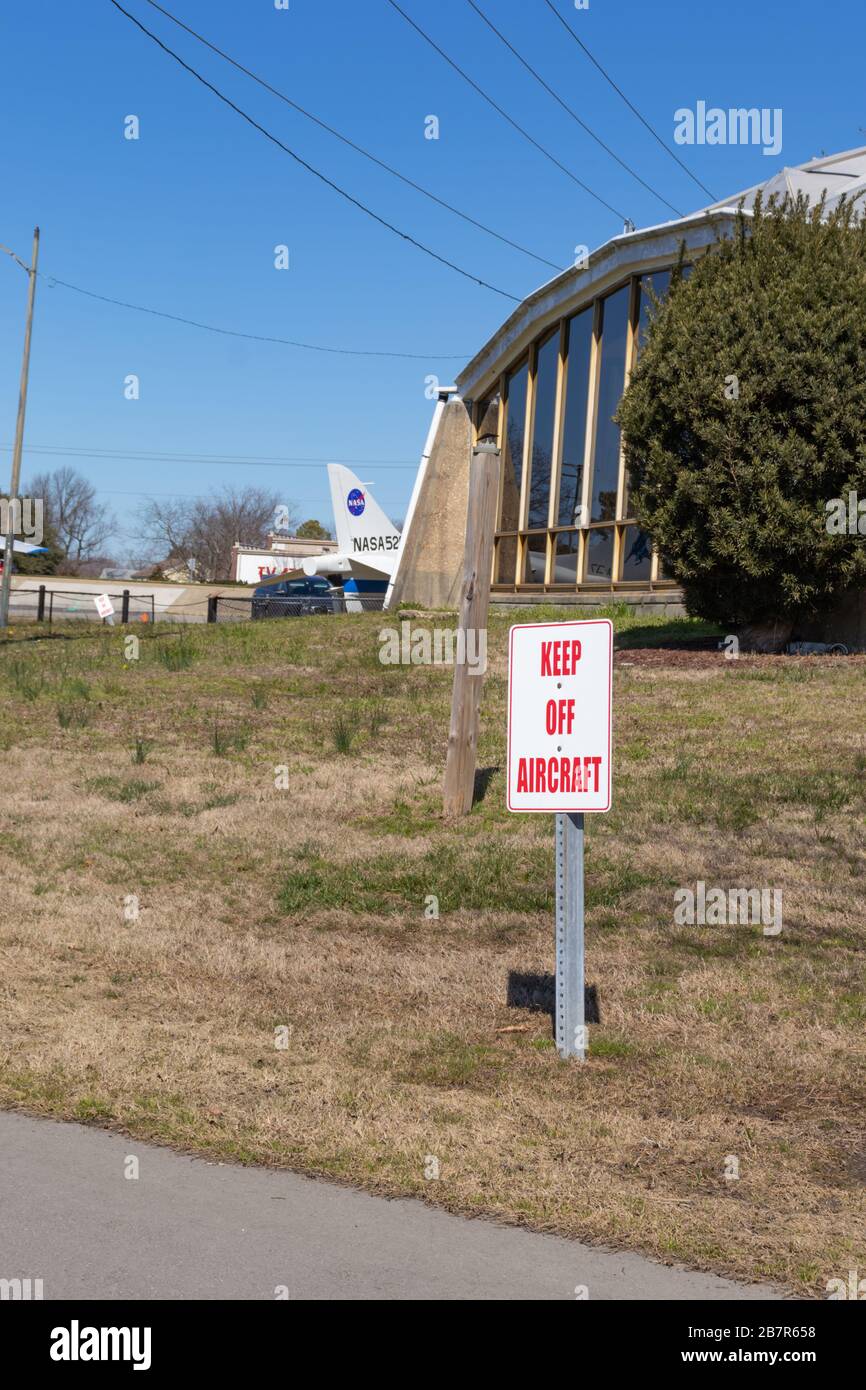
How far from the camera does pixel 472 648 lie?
11156mm

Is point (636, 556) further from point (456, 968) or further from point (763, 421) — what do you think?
point (456, 968)

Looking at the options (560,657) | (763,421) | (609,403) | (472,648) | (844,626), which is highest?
(609,403)

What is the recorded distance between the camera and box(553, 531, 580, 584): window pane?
83.1 ft

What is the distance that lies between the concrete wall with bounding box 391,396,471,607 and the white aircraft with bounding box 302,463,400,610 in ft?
57.6

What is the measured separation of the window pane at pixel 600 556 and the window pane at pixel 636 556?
1.59 ft

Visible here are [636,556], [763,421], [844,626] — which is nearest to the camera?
[763,421]

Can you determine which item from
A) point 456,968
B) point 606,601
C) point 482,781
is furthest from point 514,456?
point 456,968

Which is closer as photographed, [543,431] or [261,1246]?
[261,1246]

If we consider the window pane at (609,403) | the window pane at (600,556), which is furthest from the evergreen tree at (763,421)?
the window pane at (600,556)

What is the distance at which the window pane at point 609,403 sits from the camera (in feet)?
78.4

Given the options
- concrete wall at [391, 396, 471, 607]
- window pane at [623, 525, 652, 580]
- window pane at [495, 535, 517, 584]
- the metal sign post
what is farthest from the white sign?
concrete wall at [391, 396, 471, 607]

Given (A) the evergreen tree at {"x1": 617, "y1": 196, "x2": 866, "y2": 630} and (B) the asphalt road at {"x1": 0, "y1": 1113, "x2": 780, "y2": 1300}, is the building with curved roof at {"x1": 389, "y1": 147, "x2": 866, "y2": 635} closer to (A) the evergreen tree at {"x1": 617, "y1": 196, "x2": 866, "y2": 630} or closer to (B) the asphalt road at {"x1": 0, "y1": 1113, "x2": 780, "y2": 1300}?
(A) the evergreen tree at {"x1": 617, "y1": 196, "x2": 866, "y2": 630}

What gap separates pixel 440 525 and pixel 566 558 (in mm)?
4257

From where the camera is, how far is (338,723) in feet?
47.0
